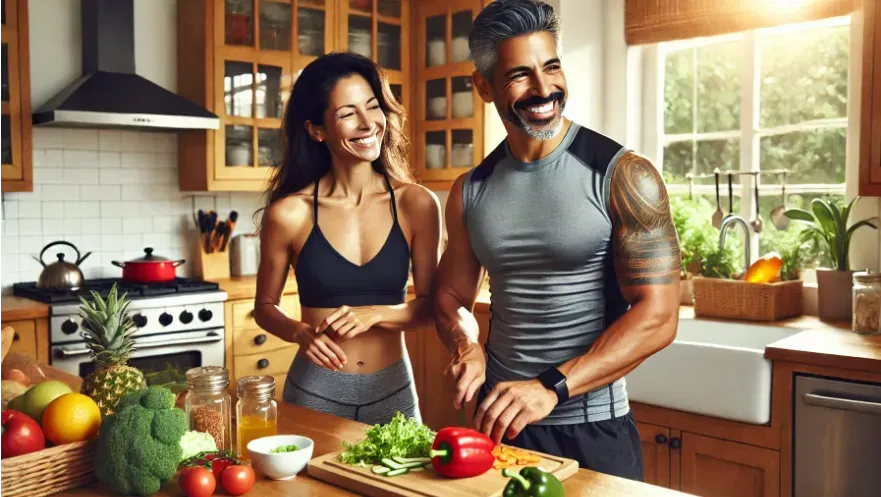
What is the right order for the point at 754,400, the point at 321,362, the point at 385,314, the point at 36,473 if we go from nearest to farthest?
the point at 36,473 → the point at 321,362 → the point at 385,314 → the point at 754,400

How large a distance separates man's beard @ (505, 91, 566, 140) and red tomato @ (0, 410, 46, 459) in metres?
1.14

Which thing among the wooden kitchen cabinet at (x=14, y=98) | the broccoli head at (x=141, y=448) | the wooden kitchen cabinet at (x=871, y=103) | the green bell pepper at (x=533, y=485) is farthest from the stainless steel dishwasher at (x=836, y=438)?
the wooden kitchen cabinet at (x=14, y=98)

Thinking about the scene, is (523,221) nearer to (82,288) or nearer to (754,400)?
(754,400)

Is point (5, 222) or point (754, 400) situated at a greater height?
point (5, 222)

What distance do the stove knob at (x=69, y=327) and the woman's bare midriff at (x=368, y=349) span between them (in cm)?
173

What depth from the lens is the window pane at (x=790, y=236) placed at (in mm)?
3738

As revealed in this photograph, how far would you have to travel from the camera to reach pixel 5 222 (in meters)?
4.14

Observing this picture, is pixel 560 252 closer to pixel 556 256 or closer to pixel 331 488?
pixel 556 256

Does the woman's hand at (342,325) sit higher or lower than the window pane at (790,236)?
lower

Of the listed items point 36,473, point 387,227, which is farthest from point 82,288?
point 36,473

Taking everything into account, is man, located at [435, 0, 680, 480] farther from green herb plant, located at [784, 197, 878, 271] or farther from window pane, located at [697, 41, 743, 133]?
window pane, located at [697, 41, 743, 133]

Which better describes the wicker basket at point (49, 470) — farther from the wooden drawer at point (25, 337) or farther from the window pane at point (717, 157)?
the window pane at point (717, 157)

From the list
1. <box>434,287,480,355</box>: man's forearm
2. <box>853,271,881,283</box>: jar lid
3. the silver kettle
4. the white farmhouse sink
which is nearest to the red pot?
the silver kettle

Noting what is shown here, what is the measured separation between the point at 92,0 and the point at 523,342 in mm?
3176
